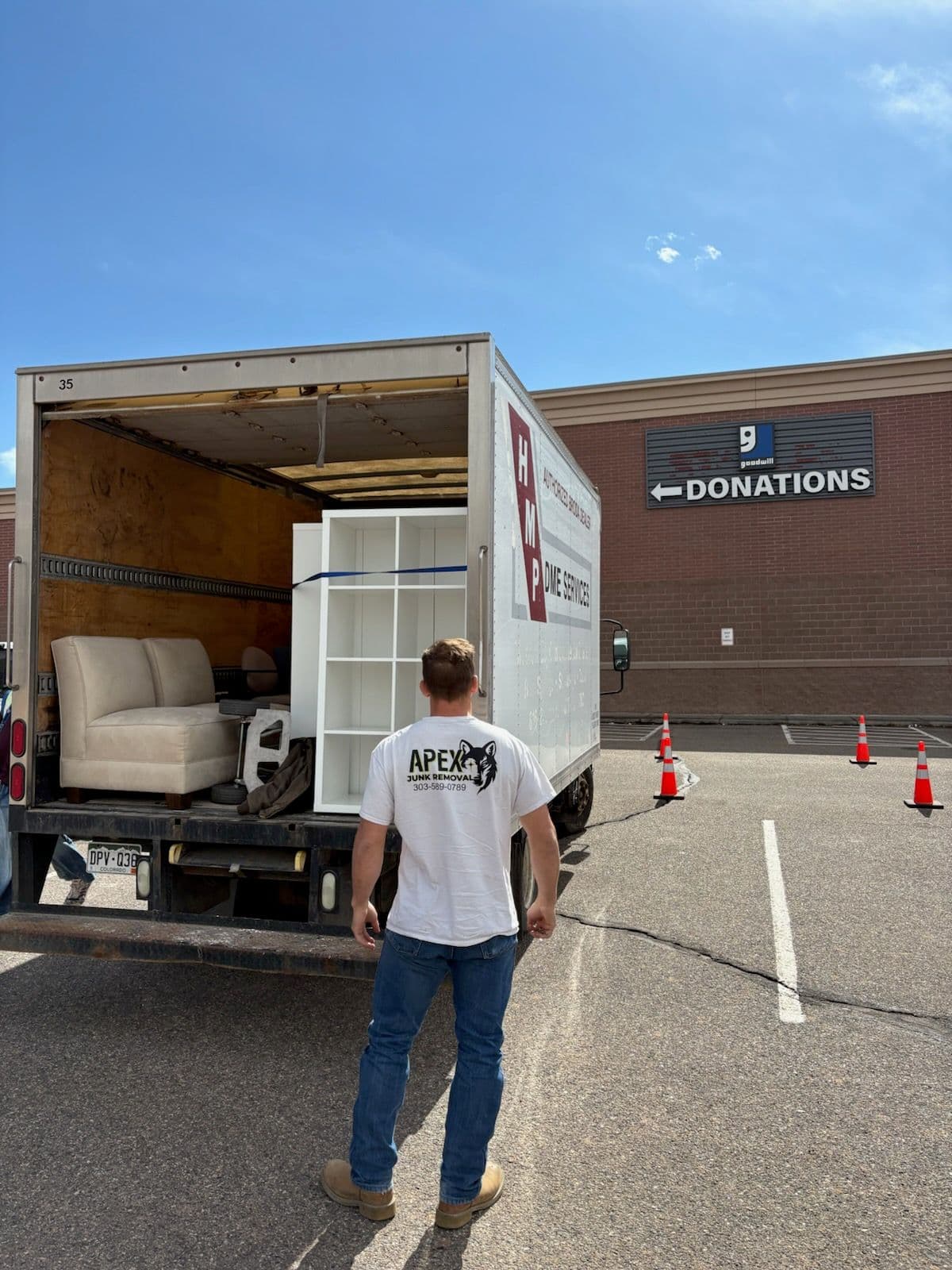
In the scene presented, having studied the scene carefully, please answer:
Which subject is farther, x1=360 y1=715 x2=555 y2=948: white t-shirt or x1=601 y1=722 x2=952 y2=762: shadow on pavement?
x1=601 y1=722 x2=952 y2=762: shadow on pavement

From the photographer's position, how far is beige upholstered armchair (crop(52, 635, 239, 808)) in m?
4.53

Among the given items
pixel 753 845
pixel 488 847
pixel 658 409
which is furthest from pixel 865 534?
pixel 488 847

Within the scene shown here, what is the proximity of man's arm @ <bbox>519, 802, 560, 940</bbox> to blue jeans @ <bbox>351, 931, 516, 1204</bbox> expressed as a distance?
165 mm

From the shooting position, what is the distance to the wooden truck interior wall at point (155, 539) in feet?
15.8

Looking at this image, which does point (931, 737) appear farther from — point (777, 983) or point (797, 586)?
point (777, 983)

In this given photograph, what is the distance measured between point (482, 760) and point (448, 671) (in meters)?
0.29

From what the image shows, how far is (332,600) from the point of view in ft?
15.0

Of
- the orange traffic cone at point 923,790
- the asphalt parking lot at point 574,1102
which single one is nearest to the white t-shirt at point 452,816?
the asphalt parking lot at point 574,1102

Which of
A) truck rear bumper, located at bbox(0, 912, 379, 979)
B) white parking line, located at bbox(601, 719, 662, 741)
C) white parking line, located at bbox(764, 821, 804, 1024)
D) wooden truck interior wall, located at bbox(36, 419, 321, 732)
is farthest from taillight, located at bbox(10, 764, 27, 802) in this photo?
white parking line, located at bbox(601, 719, 662, 741)

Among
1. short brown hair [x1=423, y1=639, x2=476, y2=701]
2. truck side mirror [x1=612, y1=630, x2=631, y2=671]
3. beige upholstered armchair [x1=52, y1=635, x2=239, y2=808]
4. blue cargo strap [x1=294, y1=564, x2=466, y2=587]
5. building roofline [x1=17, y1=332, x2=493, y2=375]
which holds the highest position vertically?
building roofline [x1=17, y1=332, x2=493, y2=375]

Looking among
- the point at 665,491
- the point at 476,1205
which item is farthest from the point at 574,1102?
the point at 665,491

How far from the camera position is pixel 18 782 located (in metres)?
4.46

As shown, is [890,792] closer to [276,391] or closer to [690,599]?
[276,391]

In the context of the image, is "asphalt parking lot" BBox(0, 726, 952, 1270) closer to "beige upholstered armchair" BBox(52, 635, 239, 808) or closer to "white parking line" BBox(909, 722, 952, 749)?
"beige upholstered armchair" BBox(52, 635, 239, 808)
